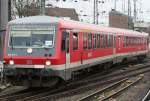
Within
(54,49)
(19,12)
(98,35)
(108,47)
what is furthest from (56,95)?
(19,12)

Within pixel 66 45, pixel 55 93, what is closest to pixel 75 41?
pixel 66 45

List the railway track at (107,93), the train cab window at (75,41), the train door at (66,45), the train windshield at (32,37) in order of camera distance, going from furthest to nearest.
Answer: the train cab window at (75,41) → the train door at (66,45) → the train windshield at (32,37) → the railway track at (107,93)

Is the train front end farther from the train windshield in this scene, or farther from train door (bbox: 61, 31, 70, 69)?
train door (bbox: 61, 31, 70, 69)

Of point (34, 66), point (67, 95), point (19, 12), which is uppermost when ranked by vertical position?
point (19, 12)

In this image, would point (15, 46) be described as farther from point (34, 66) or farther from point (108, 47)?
point (108, 47)

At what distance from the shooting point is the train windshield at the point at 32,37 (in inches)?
618

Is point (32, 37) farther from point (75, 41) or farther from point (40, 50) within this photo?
point (75, 41)

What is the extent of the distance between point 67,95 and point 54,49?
170 cm

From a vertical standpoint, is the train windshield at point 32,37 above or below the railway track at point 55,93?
above

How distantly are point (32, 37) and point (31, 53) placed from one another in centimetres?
62

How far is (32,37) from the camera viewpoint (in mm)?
15938

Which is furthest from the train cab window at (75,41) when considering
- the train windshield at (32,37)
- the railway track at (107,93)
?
the railway track at (107,93)

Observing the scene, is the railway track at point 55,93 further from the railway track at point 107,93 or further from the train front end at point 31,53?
the railway track at point 107,93

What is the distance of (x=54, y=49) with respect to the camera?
50.8 ft
